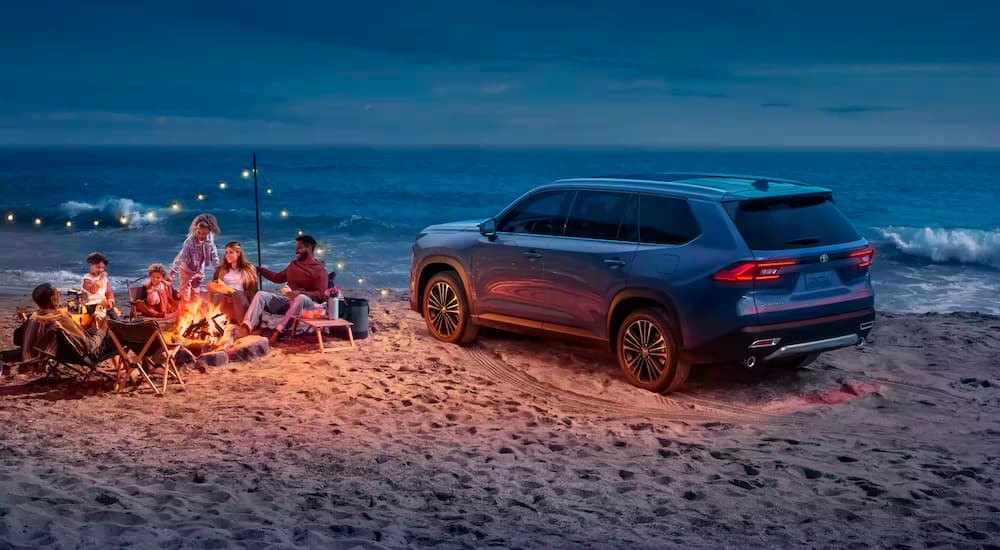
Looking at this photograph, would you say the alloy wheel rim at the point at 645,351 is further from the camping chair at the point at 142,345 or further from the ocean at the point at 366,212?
the ocean at the point at 366,212

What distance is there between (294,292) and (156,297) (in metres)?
1.69

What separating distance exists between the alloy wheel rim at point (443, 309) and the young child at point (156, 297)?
304 cm

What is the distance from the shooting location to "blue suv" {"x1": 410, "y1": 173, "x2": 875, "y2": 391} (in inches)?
330

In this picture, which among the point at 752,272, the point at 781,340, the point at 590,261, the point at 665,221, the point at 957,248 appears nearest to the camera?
the point at 752,272

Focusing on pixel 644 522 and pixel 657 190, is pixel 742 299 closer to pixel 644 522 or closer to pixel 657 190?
pixel 657 190

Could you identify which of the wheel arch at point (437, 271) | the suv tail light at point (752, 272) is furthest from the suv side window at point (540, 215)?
the suv tail light at point (752, 272)

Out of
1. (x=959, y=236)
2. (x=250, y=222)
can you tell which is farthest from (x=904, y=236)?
(x=250, y=222)

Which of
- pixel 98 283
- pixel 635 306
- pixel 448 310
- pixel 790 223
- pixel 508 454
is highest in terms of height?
pixel 790 223

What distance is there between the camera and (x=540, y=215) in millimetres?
10297

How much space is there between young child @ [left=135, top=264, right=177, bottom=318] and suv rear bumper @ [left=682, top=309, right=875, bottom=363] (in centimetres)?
619

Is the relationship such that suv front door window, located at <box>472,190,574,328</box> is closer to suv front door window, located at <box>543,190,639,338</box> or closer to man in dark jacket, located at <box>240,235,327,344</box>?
suv front door window, located at <box>543,190,639,338</box>

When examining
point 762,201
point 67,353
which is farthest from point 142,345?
point 762,201

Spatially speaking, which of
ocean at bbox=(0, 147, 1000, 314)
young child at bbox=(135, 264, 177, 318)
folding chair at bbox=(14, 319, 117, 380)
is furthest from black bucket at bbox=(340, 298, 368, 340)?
ocean at bbox=(0, 147, 1000, 314)

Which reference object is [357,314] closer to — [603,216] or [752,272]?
[603,216]
